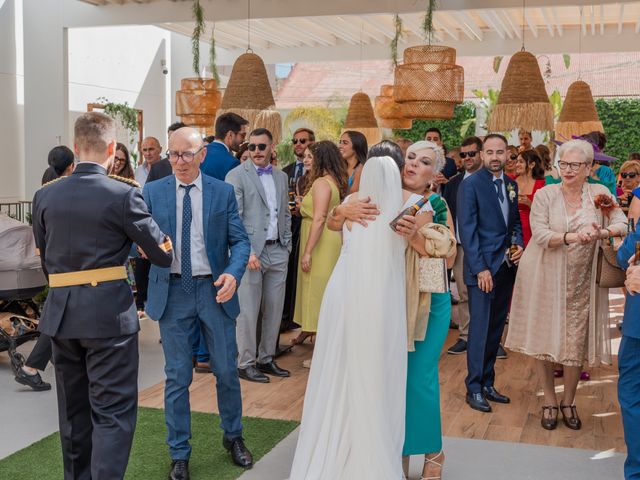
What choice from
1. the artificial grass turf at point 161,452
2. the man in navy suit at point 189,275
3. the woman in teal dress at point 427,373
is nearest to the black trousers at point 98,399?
the man in navy suit at point 189,275

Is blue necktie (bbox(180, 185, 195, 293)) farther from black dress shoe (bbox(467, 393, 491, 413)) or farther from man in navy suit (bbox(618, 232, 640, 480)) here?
black dress shoe (bbox(467, 393, 491, 413))

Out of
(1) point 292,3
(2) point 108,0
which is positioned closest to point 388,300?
(1) point 292,3

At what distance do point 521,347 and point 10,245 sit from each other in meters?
4.18

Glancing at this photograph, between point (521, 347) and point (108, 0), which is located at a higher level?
point (108, 0)

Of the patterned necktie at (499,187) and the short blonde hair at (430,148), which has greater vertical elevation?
the short blonde hair at (430,148)

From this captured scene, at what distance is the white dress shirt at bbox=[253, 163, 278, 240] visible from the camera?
664 cm

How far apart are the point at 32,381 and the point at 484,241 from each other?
3405mm

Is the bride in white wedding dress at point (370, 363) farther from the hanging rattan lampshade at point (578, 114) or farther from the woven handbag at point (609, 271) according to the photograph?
the hanging rattan lampshade at point (578, 114)

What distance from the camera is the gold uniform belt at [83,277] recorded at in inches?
140

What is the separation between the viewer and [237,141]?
6.84 metres

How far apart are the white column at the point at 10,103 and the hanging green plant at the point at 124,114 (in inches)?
85.1

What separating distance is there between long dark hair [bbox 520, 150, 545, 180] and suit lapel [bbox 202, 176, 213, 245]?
14.7 feet

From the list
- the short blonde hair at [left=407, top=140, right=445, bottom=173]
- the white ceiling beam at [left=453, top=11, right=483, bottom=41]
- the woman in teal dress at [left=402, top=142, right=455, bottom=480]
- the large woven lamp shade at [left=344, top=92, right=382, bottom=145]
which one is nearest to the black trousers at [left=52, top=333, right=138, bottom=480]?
the woman in teal dress at [left=402, top=142, right=455, bottom=480]

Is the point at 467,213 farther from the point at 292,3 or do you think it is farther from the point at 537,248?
the point at 292,3
